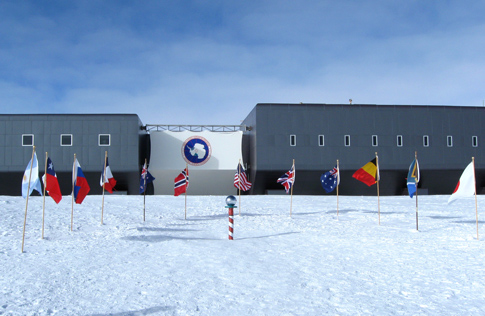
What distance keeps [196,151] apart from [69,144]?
1019 cm

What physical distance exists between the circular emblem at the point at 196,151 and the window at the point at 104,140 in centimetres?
610

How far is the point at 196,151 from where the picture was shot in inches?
1346

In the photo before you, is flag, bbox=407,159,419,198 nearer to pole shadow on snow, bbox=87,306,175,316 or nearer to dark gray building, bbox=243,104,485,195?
pole shadow on snow, bbox=87,306,175,316

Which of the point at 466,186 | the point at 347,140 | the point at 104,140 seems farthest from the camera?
the point at 347,140

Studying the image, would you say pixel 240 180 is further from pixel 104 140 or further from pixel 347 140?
pixel 104 140

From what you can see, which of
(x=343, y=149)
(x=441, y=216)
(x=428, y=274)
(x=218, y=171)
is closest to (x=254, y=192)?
(x=218, y=171)

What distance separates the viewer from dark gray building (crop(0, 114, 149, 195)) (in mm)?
31328

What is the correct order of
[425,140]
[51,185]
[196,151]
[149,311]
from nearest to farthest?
1. [149,311]
2. [51,185]
3. [425,140]
4. [196,151]

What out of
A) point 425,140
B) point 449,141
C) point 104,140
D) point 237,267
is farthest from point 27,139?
point 449,141

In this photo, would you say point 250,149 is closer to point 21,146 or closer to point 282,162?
point 282,162

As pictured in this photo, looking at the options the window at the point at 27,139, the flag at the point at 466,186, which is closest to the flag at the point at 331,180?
the flag at the point at 466,186

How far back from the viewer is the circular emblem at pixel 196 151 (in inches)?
1341

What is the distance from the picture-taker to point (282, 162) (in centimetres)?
3231

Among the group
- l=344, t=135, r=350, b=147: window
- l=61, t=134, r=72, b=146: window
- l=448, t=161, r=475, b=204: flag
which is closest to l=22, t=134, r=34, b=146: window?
l=61, t=134, r=72, b=146: window
